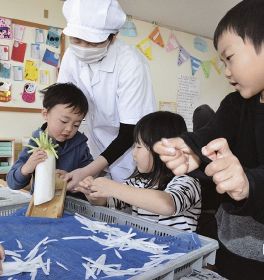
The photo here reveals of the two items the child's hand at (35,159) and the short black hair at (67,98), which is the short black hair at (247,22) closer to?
the child's hand at (35,159)

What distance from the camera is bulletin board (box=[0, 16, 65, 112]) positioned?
2.93 metres

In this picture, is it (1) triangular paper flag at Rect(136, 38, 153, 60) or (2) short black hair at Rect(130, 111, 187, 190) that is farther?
(1) triangular paper flag at Rect(136, 38, 153, 60)

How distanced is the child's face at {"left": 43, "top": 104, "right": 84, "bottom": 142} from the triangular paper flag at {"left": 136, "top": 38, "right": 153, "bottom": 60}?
2634 mm

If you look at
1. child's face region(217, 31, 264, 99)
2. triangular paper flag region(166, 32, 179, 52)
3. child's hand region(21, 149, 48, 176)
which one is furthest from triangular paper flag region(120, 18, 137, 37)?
child's face region(217, 31, 264, 99)

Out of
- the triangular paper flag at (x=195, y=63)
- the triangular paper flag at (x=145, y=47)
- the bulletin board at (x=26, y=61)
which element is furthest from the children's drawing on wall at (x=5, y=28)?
the triangular paper flag at (x=195, y=63)

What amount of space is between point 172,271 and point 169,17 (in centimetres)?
345

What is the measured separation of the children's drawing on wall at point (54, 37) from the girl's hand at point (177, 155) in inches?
109

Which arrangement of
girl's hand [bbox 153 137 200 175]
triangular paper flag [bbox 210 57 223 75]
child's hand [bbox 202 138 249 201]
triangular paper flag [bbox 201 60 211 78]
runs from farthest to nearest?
triangular paper flag [bbox 210 57 223 75] < triangular paper flag [bbox 201 60 211 78] < girl's hand [bbox 153 137 200 175] < child's hand [bbox 202 138 249 201]

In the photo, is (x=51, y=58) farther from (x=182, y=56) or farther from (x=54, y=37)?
(x=182, y=56)

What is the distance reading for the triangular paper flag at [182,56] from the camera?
425cm

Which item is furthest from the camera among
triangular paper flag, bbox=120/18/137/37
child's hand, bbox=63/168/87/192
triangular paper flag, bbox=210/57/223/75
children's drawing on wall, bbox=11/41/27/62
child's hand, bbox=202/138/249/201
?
triangular paper flag, bbox=210/57/223/75

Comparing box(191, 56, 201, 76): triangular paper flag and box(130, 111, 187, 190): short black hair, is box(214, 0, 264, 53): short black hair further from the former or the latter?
box(191, 56, 201, 76): triangular paper flag

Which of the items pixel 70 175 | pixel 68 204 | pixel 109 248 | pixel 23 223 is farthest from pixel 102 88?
pixel 109 248

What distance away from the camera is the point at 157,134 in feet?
3.80
